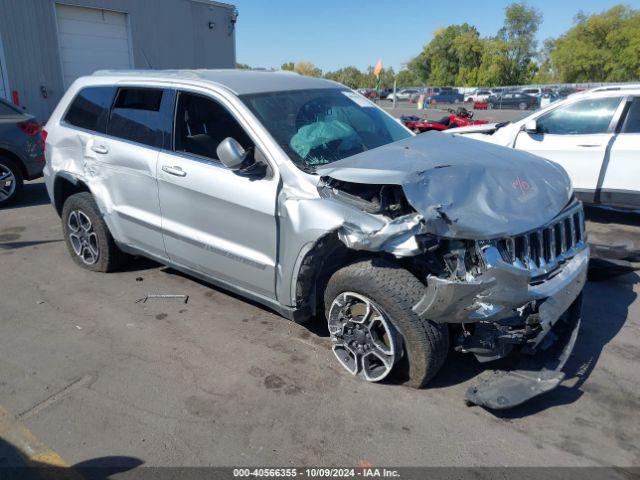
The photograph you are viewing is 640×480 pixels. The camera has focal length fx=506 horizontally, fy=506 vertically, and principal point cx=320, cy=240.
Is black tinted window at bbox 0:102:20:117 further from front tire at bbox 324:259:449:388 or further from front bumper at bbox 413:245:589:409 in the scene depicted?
front bumper at bbox 413:245:589:409

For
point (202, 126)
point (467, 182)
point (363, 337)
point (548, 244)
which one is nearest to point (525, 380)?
point (548, 244)

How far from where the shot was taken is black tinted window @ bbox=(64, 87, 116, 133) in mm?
4609

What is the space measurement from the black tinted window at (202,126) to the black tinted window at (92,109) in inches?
40.1

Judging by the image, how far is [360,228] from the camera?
2867 mm

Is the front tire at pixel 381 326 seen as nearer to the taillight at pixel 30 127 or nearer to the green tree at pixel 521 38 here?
the taillight at pixel 30 127

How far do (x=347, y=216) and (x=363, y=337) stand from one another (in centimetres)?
78

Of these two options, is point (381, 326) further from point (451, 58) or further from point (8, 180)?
point (451, 58)

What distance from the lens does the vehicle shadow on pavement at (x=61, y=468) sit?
2.53m

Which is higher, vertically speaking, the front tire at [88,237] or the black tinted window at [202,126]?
the black tinted window at [202,126]

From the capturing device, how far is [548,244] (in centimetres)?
304

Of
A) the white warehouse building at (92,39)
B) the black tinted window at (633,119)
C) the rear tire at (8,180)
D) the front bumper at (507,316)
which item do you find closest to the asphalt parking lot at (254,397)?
the front bumper at (507,316)

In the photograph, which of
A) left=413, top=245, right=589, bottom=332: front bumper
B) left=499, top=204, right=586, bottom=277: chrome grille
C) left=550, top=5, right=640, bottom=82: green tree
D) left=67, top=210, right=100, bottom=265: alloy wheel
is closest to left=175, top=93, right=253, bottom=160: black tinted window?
left=67, top=210, right=100, bottom=265: alloy wheel

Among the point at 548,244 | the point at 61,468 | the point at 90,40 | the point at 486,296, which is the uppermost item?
the point at 90,40

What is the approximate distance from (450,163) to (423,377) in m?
1.32
